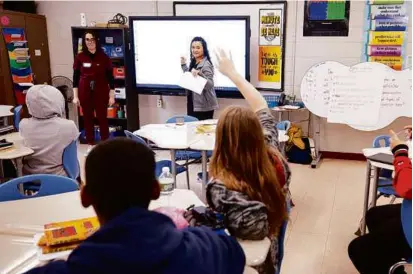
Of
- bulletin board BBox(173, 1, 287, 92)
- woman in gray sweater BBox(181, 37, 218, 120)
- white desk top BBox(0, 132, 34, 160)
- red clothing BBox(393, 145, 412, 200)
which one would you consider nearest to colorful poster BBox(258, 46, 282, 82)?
bulletin board BBox(173, 1, 287, 92)

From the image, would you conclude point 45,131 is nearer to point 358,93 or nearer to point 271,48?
point 271,48

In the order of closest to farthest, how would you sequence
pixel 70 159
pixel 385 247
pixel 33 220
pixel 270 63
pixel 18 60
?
pixel 33 220 → pixel 385 247 → pixel 70 159 → pixel 270 63 → pixel 18 60

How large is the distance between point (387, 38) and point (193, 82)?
234 centimetres

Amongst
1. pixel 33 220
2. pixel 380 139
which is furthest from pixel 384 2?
pixel 33 220

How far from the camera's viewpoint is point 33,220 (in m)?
1.89

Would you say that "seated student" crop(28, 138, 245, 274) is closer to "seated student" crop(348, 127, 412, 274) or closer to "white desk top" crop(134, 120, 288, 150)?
"seated student" crop(348, 127, 412, 274)

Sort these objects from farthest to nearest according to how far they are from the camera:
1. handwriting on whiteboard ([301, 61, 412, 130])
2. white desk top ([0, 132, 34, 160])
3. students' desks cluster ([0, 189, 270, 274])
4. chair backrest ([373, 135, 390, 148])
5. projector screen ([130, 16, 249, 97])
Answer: projector screen ([130, 16, 249, 97]) → handwriting on whiteboard ([301, 61, 412, 130]) → chair backrest ([373, 135, 390, 148]) → white desk top ([0, 132, 34, 160]) → students' desks cluster ([0, 189, 270, 274])

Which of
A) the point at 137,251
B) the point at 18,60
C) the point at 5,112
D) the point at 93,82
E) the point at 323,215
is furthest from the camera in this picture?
the point at 18,60

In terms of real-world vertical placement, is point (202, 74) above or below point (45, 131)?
above

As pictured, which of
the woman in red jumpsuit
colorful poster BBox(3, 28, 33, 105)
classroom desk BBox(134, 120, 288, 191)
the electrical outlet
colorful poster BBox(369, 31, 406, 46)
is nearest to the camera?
classroom desk BBox(134, 120, 288, 191)

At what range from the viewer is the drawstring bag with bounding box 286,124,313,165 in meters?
5.33

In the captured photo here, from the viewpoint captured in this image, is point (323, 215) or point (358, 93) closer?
point (323, 215)

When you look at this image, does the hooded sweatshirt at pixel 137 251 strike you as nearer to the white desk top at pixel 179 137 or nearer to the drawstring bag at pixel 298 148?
the white desk top at pixel 179 137

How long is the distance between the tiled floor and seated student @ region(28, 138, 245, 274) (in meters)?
2.07
